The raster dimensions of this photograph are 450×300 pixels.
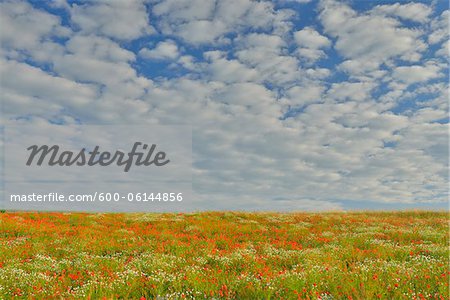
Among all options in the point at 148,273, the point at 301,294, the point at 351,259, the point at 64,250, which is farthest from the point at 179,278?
the point at 64,250

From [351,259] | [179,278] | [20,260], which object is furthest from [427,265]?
[20,260]

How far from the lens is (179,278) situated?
9094 mm

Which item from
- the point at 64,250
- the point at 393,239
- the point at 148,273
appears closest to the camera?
the point at 148,273

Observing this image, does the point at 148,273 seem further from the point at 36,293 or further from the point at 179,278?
the point at 36,293

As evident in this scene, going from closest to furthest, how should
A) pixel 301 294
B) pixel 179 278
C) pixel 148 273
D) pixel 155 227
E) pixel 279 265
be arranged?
pixel 301 294 < pixel 179 278 < pixel 148 273 < pixel 279 265 < pixel 155 227

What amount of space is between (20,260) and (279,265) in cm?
852

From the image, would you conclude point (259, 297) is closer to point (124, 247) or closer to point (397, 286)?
point (397, 286)

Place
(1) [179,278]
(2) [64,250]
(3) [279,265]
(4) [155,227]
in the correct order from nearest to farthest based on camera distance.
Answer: (1) [179,278] → (3) [279,265] → (2) [64,250] → (4) [155,227]

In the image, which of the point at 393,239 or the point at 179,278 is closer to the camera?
the point at 179,278

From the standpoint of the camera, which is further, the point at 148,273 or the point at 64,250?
the point at 64,250

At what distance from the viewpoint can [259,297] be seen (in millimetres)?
7941

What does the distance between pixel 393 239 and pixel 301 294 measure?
13.5 meters

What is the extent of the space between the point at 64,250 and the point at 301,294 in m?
10.5

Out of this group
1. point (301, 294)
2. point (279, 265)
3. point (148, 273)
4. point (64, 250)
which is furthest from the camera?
point (64, 250)
